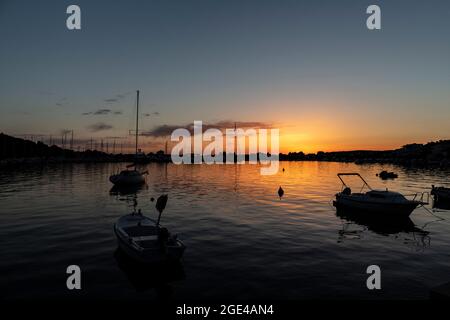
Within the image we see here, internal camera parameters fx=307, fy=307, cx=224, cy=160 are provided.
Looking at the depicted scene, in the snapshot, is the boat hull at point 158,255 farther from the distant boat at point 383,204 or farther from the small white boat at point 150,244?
the distant boat at point 383,204

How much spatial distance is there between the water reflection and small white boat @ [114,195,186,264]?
689mm

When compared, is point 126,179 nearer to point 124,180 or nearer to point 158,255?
point 124,180

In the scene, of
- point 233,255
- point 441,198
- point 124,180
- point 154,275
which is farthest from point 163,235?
point 441,198

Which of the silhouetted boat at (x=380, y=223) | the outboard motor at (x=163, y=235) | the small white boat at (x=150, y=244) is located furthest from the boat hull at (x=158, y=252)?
the silhouetted boat at (x=380, y=223)

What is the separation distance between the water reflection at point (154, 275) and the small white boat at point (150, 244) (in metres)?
0.69

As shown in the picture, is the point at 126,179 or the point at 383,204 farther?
the point at 126,179

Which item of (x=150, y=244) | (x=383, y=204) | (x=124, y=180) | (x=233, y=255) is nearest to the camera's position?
(x=150, y=244)

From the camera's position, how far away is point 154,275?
20.1 m

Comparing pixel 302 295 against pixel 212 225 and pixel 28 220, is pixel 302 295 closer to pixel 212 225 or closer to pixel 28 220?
pixel 212 225

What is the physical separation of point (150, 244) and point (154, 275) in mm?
2006

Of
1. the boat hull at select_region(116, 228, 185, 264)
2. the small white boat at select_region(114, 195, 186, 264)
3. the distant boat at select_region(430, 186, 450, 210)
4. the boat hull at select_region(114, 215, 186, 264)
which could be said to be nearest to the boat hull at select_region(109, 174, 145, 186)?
the small white boat at select_region(114, 195, 186, 264)

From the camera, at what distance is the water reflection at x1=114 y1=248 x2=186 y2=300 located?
59.9 feet

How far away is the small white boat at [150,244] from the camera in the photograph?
19.4 meters
